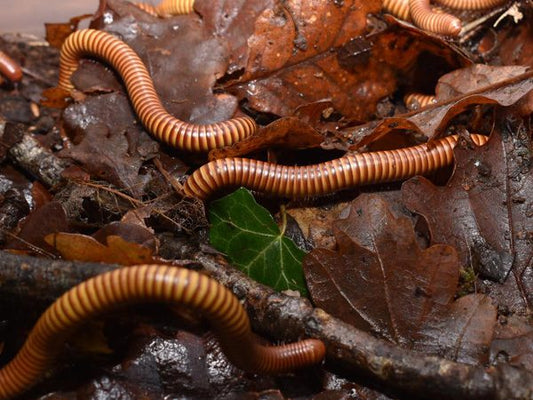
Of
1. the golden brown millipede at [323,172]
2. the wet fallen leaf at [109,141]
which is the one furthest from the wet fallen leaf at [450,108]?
the wet fallen leaf at [109,141]

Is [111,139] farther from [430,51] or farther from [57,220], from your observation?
[430,51]

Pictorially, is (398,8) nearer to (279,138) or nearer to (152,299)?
(279,138)

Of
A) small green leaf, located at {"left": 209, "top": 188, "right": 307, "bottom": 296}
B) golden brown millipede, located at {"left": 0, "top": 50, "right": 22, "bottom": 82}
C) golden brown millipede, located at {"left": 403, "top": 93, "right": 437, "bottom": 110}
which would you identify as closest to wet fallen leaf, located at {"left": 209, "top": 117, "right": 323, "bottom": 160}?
small green leaf, located at {"left": 209, "top": 188, "right": 307, "bottom": 296}

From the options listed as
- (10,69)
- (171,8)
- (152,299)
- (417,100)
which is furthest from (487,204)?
→ (10,69)

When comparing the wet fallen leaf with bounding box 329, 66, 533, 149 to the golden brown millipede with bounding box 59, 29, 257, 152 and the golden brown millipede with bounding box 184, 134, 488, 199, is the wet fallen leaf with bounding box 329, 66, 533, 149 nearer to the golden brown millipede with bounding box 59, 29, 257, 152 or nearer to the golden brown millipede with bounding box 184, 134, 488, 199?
the golden brown millipede with bounding box 184, 134, 488, 199

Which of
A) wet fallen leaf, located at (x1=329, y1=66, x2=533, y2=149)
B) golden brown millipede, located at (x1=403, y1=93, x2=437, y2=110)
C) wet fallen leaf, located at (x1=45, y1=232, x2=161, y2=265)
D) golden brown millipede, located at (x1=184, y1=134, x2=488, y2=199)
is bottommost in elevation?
wet fallen leaf, located at (x1=45, y1=232, x2=161, y2=265)
